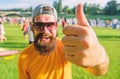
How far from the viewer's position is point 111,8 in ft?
206

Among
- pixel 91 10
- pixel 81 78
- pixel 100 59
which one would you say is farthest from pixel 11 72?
pixel 91 10

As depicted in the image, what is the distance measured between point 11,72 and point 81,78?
6.05 feet

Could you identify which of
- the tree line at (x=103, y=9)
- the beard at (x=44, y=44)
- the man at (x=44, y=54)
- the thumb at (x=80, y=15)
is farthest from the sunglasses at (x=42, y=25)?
the tree line at (x=103, y=9)

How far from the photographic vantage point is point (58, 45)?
331cm

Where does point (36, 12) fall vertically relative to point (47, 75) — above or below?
above

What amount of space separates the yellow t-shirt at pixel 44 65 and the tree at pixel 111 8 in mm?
58238

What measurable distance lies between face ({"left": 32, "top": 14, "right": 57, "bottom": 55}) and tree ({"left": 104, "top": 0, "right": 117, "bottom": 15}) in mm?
58039

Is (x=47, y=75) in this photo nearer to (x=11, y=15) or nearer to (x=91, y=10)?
(x=91, y=10)

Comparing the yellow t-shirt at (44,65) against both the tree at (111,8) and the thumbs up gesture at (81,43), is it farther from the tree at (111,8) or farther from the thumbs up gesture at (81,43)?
the tree at (111,8)

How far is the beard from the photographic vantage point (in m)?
3.21

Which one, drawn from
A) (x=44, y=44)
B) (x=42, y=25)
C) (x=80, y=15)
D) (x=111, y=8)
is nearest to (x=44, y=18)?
(x=42, y=25)

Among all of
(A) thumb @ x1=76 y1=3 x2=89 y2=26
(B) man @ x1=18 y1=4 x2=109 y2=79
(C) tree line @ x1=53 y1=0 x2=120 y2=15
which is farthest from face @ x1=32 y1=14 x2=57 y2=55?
(C) tree line @ x1=53 y1=0 x2=120 y2=15

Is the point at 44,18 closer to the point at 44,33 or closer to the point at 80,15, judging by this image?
the point at 44,33

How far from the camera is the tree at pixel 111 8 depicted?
201ft
